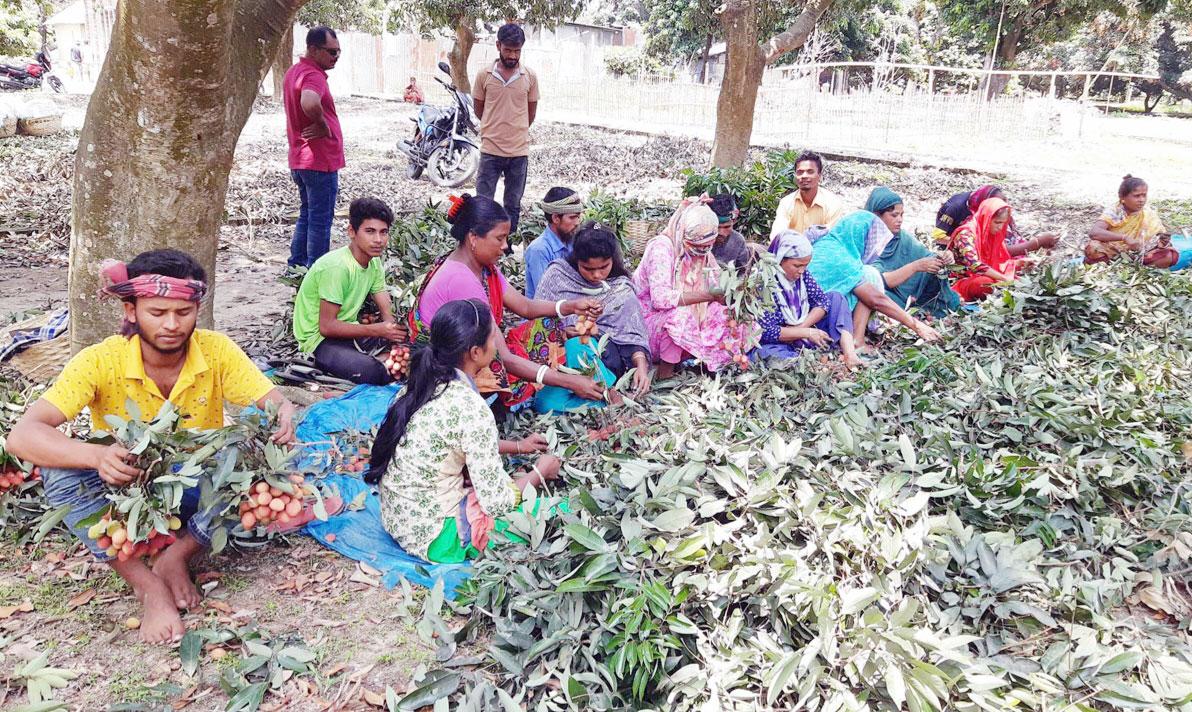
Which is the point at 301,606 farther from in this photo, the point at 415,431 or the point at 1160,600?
the point at 1160,600

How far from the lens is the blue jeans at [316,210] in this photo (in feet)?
16.2

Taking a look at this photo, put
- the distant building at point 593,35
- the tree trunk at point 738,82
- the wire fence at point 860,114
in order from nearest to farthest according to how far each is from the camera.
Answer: the tree trunk at point 738,82 < the wire fence at point 860,114 < the distant building at point 593,35

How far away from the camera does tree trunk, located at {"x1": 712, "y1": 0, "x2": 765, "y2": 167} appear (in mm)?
8062

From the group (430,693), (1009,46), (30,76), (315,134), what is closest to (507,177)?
(315,134)

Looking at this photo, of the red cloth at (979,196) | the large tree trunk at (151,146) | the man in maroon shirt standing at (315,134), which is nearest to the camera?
the large tree trunk at (151,146)

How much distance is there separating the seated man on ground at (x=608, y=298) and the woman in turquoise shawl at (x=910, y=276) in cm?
179

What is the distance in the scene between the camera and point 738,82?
8.32 metres

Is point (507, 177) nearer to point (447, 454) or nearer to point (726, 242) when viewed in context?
point (726, 242)

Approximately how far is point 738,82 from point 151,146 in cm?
652

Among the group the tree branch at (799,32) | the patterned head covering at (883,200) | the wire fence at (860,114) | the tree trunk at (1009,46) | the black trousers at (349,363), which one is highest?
the tree trunk at (1009,46)

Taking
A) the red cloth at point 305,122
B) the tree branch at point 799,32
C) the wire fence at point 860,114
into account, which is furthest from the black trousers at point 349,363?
the wire fence at point 860,114

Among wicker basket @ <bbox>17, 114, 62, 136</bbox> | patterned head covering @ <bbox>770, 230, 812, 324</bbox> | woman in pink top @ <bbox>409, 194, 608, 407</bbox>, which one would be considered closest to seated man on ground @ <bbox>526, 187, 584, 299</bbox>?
woman in pink top @ <bbox>409, 194, 608, 407</bbox>

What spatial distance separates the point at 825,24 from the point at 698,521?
13.9 m

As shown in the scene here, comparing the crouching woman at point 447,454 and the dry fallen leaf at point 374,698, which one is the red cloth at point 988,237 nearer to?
the crouching woman at point 447,454
